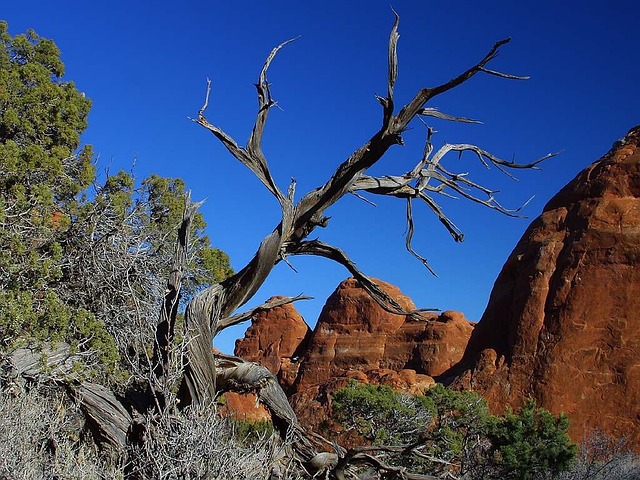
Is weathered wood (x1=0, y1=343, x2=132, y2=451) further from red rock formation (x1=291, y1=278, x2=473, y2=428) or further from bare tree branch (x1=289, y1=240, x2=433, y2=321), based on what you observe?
red rock formation (x1=291, y1=278, x2=473, y2=428)

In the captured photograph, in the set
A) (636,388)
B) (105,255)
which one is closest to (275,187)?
(105,255)

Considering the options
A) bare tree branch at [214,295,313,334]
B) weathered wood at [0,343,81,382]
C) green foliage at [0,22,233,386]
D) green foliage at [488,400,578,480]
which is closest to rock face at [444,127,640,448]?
green foliage at [488,400,578,480]

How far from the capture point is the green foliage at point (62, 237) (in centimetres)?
874

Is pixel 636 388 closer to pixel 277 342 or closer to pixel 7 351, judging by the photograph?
pixel 7 351

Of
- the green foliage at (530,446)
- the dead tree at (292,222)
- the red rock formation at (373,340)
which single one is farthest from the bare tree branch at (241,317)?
the red rock formation at (373,340)

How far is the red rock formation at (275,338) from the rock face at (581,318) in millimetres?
27721

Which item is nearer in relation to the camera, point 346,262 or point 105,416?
point 105,416

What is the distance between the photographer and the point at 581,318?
3219cm

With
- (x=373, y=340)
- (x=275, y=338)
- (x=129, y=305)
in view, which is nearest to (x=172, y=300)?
(x=129, y=305)

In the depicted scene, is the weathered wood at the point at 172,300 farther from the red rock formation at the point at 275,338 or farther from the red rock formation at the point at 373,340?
the red rock formation at the point at 275,338

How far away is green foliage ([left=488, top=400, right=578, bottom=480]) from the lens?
1812cm

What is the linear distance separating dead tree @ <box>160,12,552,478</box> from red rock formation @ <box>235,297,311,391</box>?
5324cm

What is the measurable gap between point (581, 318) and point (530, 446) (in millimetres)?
15318

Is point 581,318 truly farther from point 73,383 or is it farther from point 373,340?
point 73,383
